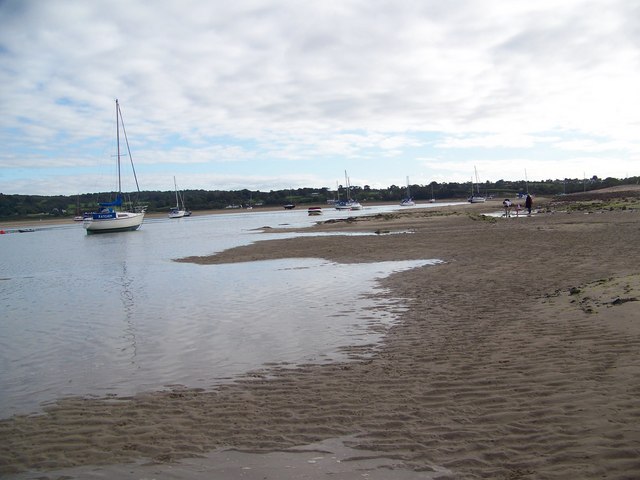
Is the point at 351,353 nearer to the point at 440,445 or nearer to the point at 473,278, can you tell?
the point at 440,445

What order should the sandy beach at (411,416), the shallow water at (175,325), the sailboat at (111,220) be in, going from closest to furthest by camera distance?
the sandy beach at (411,416) → the shallow water at (175,325) → the sailboat at (111,220)

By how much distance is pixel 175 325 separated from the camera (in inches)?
502

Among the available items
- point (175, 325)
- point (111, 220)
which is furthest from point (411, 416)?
point (111, 220)

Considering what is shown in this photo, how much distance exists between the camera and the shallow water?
29.8 feet

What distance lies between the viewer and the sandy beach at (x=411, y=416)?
5223 mm

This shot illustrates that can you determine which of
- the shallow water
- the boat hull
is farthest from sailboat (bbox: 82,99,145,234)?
the shallow water

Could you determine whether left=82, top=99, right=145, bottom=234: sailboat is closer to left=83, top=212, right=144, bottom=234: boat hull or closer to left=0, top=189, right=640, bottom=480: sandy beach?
left=83, top=212, right=144, bottom=234: boat hull

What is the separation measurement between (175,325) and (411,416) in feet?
25.8

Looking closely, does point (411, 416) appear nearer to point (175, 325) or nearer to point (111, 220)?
point (175, 325)

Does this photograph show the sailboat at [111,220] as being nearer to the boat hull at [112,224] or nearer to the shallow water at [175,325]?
the boat hull at [112,224]

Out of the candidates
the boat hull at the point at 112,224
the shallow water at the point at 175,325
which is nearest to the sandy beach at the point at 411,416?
the shallow water at the point at 175,325

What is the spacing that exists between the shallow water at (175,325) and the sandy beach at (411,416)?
860 millimetres

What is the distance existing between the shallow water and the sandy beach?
0.86m

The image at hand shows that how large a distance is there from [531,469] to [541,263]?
14.3 metres
